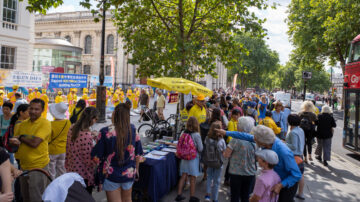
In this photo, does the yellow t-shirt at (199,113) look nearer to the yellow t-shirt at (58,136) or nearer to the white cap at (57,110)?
the yellow t-shirt at (58,136)

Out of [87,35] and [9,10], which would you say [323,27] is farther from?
[87,35]

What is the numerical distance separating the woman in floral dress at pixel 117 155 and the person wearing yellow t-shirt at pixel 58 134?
4.13 feet

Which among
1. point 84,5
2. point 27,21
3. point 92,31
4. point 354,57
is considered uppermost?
point 92,31

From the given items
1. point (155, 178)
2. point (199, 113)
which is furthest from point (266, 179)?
point (199, 113)

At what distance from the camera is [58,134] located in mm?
4352

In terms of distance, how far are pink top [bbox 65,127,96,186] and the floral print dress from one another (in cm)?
54

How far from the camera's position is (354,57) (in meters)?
8.86

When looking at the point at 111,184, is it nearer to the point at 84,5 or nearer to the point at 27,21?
the point at 84,5

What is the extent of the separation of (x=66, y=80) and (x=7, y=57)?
1091 centimetres

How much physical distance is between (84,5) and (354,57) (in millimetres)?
8734

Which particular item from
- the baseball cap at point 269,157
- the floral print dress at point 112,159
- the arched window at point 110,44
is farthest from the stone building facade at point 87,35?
the baseball cap at point 269,157

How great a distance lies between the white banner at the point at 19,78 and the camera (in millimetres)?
14000

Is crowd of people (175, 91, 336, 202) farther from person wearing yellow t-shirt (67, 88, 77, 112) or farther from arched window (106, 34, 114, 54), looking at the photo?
arched window (106, 34, 114, 54)

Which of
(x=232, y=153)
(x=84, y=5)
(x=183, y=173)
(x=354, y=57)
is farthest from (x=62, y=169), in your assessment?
(x=354, y=57)
